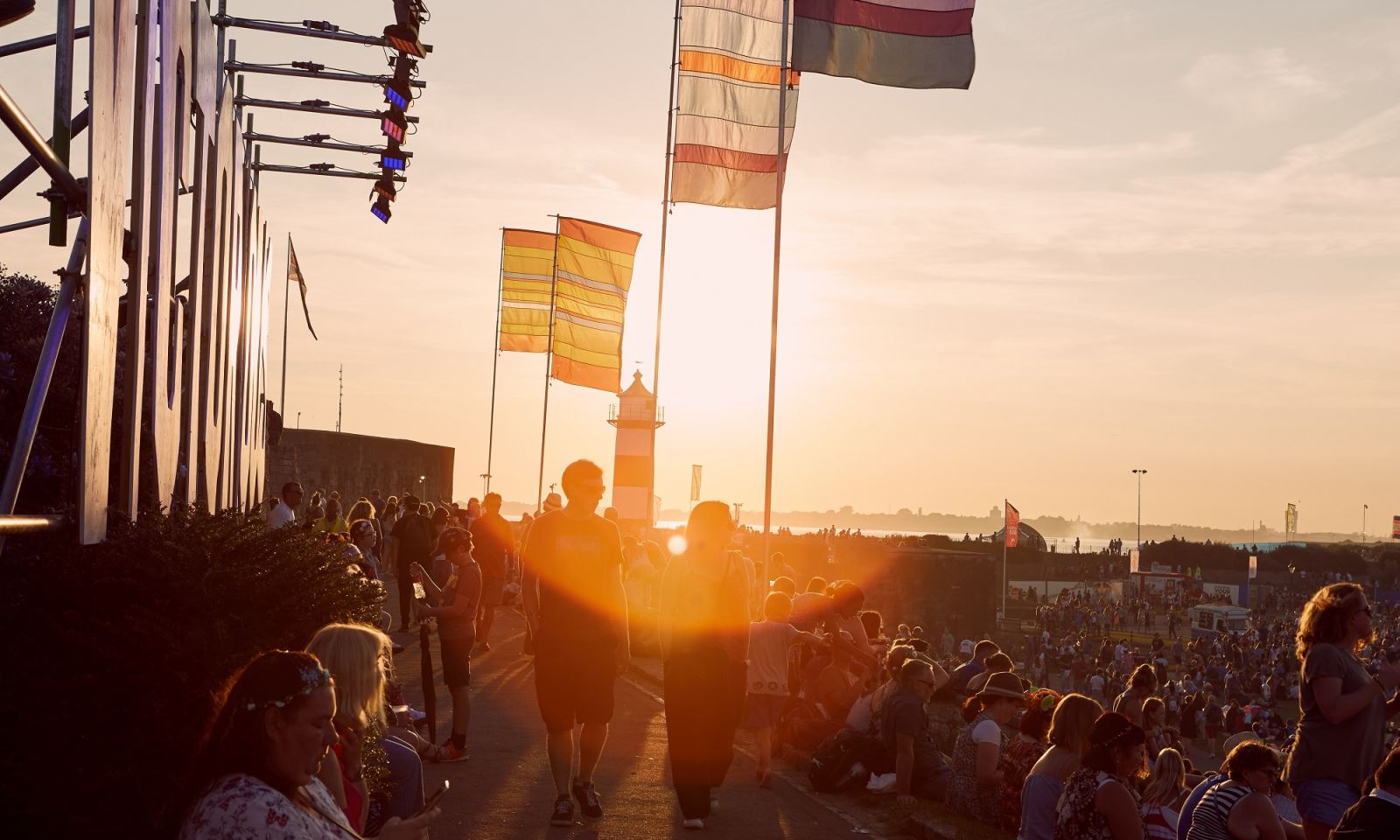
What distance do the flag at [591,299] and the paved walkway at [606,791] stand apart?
40.9ft

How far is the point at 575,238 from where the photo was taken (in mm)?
24766

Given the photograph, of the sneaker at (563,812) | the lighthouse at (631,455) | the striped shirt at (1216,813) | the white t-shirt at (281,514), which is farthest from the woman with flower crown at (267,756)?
the lighthouse at (631,455)

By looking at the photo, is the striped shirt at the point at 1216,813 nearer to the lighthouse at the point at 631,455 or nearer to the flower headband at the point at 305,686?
the flower headband at the point at 305,686

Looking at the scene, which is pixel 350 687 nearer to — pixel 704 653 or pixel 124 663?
pixel 124 663

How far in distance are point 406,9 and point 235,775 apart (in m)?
14.7

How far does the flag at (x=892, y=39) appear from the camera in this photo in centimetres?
1545

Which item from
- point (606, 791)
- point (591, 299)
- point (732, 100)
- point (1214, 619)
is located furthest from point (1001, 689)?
point (1214, 619)

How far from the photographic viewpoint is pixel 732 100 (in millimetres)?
17203

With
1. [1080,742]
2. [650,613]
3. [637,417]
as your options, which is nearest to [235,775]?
[1080,742]

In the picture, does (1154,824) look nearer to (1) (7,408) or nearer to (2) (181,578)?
(2) (181,578)

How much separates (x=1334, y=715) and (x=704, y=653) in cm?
357

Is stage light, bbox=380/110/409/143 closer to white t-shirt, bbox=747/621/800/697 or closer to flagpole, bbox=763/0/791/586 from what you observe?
flagpole, bbox=763/0/791/586

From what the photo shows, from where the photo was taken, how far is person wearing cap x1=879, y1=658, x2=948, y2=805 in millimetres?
9680

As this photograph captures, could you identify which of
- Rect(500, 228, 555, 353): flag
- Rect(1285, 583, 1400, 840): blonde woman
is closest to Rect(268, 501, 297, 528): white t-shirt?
Rect(1285, 583, 1400, 840): blonde woman
